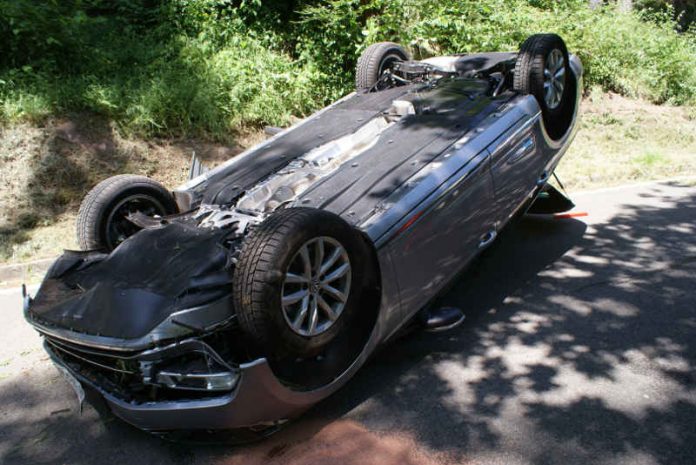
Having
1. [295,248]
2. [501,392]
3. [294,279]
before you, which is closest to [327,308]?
[294,279]

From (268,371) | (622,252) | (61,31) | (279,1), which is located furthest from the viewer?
(279,1)

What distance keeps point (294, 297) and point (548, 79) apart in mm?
3304

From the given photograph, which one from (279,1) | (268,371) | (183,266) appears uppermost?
(279,1)

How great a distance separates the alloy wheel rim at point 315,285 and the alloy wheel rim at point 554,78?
2803mm

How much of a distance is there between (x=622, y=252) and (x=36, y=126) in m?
6.95

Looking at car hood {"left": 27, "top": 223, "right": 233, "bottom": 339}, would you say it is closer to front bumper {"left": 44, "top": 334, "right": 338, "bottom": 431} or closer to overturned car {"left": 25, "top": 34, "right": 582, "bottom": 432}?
overturned car {"left": 25, "top": 34, "right": 582, "bottom": 432}

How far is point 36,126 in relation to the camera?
27.1 feet

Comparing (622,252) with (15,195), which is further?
(15,195)

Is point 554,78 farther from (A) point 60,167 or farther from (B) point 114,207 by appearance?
(A) point 60,167

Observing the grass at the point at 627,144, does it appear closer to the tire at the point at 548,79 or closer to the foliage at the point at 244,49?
the foliage at the point at 244,49

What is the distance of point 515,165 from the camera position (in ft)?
16.4

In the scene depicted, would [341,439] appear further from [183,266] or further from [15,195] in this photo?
[15,195]

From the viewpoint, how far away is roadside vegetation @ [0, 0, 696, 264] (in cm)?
809

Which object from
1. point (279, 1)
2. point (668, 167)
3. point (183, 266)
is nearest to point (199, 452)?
point (183, 266)
